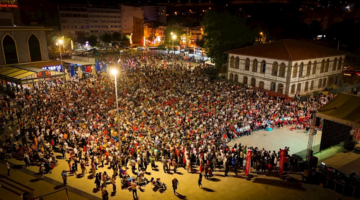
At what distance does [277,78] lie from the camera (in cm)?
3259

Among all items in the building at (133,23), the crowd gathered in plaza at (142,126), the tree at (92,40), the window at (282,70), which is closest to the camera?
the crowd gathered in plaza at (142,126)

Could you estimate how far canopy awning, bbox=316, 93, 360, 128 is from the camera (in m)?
14.0

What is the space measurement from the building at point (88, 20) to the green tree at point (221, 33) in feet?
178

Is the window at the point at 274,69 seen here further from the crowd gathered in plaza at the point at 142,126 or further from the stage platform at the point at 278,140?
the stage platform at the point at 278,140

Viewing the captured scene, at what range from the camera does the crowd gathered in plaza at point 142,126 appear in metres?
15.2

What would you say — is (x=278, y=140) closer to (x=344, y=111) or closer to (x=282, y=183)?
(x=344, y=111)

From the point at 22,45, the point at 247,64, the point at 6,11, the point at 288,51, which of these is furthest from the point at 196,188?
the point at 6,11

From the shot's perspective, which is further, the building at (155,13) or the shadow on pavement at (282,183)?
the building at (155,13)

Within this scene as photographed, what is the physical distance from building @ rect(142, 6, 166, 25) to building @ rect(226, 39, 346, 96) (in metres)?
94.8

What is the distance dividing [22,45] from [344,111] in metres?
42.8

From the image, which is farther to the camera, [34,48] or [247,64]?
[34,48]

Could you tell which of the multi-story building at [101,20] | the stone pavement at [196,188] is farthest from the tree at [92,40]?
the stone pavement at [196,188]

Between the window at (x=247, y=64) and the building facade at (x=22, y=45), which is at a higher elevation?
the building facade at (x=22, y=45)

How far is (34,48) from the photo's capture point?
133 feet
